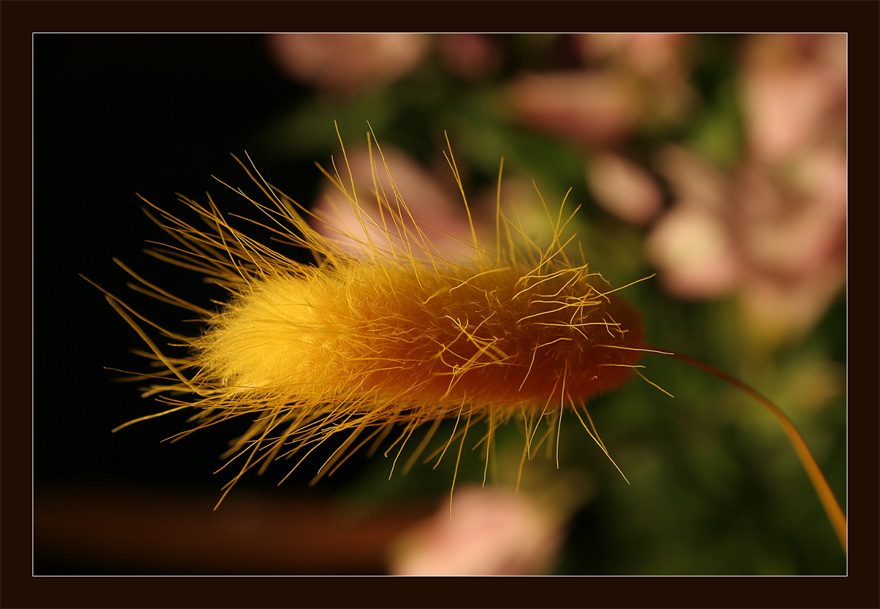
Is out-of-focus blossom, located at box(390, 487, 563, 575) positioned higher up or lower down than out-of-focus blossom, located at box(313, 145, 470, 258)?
lower down

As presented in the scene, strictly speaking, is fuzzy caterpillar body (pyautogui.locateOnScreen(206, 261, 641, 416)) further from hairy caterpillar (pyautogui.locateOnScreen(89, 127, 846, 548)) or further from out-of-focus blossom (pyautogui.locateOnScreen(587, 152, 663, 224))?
out-of-focus blossom (pyautogui.locateOnScreen(587, 152, 663, 224))

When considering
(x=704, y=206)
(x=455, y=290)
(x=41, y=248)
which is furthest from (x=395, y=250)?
(x=41, y=248)

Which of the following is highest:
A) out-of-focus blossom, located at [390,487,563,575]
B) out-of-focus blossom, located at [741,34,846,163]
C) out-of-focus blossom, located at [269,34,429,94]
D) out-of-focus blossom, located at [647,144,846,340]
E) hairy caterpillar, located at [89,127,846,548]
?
out-of-focus blossom, located at [269,34,429,94]

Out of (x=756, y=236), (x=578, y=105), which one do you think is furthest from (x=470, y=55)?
(x=756, y=236)

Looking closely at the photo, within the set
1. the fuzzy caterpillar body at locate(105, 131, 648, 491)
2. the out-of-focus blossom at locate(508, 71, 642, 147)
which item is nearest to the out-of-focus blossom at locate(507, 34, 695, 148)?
the out-of-focus blossom at locate(508, 71, 642, 147)

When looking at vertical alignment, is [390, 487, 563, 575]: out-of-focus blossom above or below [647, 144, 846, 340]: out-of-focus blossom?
below

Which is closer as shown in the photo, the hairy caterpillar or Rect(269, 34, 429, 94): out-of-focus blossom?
the hairy caterpillar

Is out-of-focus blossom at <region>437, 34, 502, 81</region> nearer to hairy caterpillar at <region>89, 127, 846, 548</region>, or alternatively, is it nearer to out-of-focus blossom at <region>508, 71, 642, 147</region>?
out-of-focus blossom at <region>508, 71, 642, 147</region>

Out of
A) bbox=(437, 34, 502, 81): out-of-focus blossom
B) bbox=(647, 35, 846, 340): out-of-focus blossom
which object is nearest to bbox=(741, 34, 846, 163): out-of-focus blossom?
bbox=(647, 35, 846, 340): out-of-focus blossom

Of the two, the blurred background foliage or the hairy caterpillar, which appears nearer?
the hairy caterpillar
